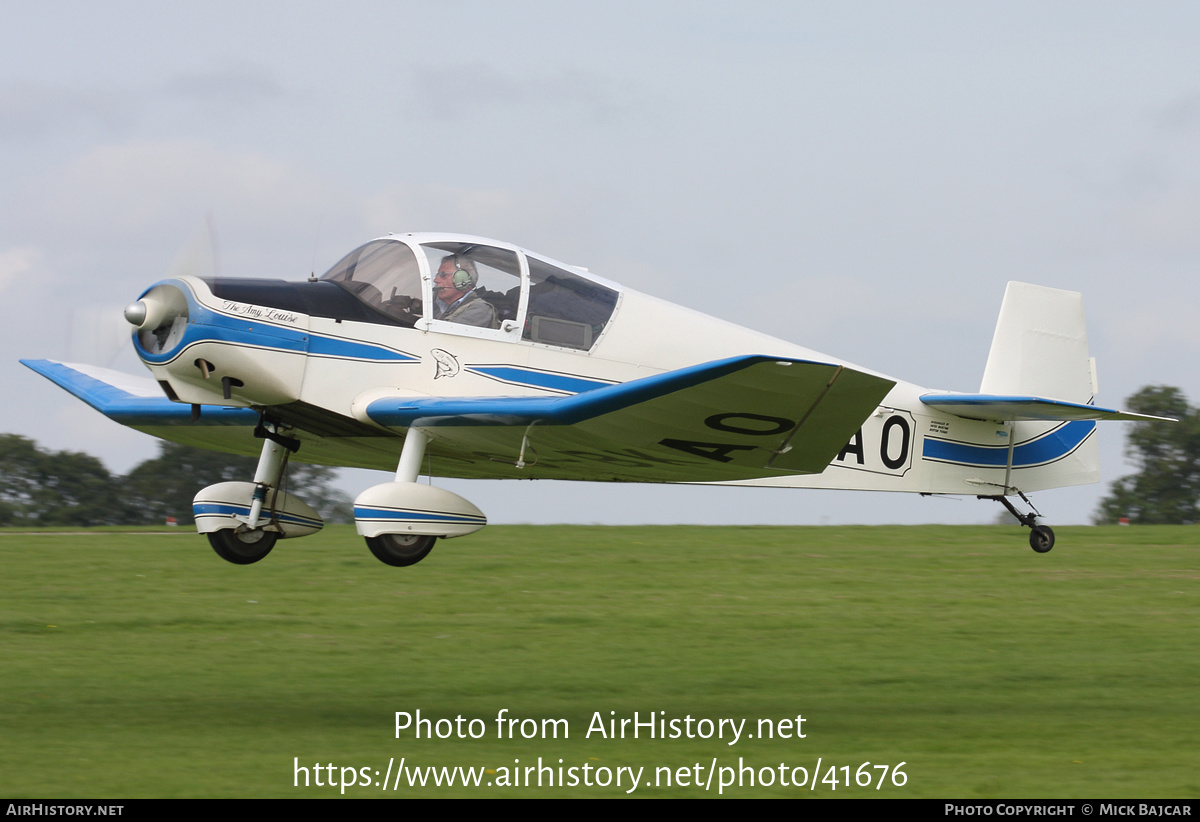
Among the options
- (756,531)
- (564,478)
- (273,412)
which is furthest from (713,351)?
(756,531)

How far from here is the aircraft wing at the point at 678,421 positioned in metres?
7.43

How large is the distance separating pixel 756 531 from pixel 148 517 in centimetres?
2715

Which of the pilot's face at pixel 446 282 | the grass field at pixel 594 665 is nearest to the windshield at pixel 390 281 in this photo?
the pilot's face at pixel 446 282

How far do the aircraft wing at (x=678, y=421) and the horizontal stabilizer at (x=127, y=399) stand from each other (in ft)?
7.37

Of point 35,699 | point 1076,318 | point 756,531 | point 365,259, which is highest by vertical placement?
point 1076,318

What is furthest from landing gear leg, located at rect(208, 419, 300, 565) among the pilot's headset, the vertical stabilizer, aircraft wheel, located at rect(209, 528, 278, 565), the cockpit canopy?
the vertical stabilizer

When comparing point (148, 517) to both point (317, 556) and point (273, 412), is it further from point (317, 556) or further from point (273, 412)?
point (273, 412)

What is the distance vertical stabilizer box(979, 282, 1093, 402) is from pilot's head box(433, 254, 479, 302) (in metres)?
6.82

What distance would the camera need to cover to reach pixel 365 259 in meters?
9.58

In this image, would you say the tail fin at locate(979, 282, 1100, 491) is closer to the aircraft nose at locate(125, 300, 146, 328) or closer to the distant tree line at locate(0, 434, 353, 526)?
the aircraft nose at locate(125, 300, 146, 328)

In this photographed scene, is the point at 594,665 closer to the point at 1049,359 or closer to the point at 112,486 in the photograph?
the point at 1049,359

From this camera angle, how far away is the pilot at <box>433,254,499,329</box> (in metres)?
9.41

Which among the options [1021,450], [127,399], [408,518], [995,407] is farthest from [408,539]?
[1021,450]

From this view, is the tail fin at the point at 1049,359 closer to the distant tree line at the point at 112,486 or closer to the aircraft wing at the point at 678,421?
the aircraft wing at the point at 678,421
